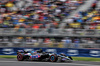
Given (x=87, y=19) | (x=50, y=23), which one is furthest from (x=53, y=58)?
(x=50, y=23)

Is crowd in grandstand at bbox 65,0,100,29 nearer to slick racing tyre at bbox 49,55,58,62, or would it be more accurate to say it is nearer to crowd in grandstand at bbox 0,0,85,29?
crowd in grandstand at bbox 0,0,85,29

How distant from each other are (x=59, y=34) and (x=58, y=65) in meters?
6.33

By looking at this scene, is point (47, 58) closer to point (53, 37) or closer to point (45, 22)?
point (53, 37)

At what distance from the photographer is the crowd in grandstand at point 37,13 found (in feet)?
57.4

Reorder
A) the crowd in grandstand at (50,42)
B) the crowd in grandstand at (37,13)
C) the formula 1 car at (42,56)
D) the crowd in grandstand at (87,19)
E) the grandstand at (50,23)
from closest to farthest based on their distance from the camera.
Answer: the formula 1 car at (42,56), the crowd in grandstand at (50,42), the grandstand at (50,23), the crowd in grandstand at (87,19), the crowd in grandstand at (37,13)

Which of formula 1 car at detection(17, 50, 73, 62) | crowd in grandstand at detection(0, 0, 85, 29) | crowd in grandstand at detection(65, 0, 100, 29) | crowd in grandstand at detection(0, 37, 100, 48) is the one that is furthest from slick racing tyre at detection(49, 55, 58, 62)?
crowd in grandstand at detection(0, 0, 85, 29)

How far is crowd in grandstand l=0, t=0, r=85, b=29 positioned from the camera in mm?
17500

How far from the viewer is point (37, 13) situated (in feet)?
59.5

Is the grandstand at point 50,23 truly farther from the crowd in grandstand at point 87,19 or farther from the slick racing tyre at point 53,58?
the slick racing tyre at point 53,58

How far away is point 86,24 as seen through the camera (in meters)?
15.9

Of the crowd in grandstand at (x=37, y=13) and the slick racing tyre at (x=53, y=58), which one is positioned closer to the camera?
the slick racing tyre at (x=53, y=58)

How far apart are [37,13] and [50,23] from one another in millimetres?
1668

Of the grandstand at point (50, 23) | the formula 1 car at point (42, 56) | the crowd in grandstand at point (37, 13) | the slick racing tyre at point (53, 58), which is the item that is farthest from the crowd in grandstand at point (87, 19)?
the slick racing tyre at point (53, 58)

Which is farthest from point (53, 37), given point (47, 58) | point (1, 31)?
point (47, 58)
